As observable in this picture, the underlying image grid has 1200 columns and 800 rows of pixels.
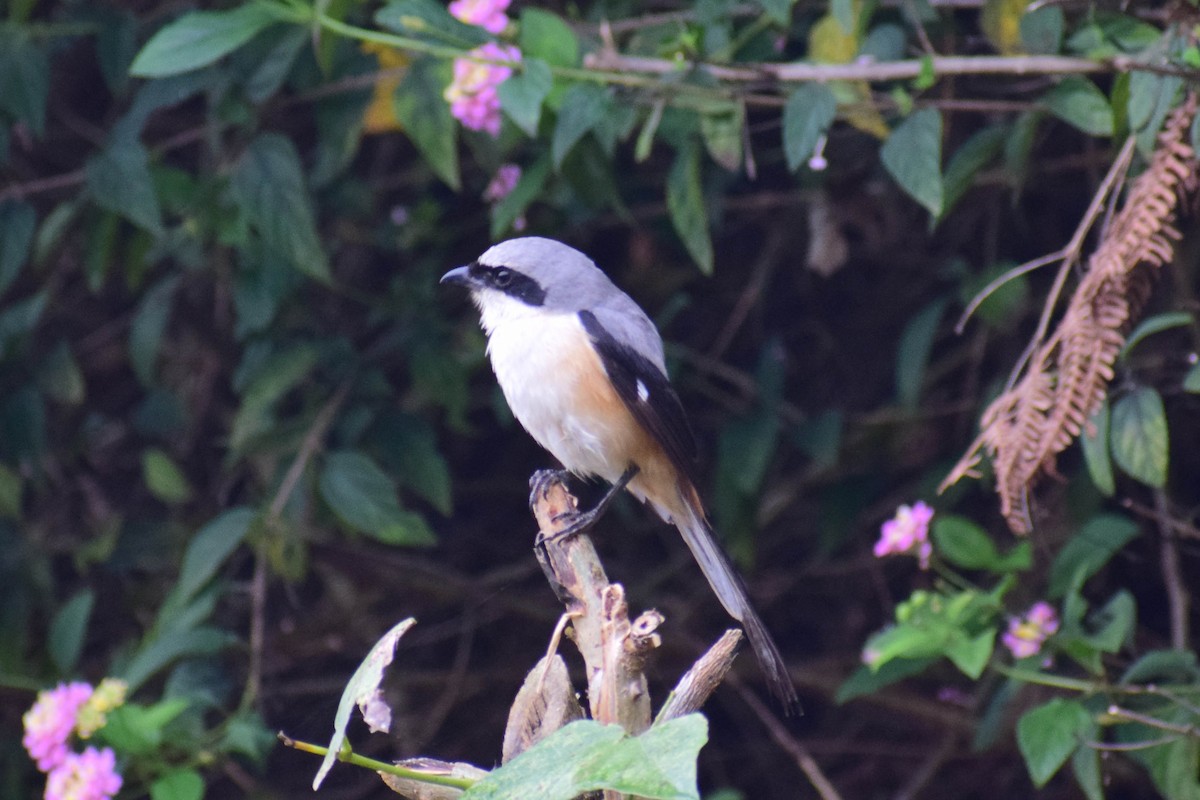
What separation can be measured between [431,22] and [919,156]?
121cm

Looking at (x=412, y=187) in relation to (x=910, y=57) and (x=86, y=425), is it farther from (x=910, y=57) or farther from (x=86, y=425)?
(x=910, y=57)

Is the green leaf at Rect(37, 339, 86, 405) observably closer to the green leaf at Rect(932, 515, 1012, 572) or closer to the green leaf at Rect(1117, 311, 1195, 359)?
the green leaf at Rect(932, 515, 1012, 572)

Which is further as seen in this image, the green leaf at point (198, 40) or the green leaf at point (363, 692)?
the green leaf at point (198, 40)

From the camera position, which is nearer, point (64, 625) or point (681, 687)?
point (681, 687)

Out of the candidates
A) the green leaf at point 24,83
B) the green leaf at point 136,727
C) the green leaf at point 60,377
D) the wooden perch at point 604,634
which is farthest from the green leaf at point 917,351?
the green leaf at point 60,377

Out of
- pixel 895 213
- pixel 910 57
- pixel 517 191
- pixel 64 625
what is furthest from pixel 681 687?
pixel 895 213

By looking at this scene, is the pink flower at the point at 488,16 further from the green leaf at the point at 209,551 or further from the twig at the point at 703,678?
the twig at the point at 703,678

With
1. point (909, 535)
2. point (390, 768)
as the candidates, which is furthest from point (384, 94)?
point (390, 768)

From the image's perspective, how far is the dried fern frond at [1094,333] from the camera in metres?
2.95

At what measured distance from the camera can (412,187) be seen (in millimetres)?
5164

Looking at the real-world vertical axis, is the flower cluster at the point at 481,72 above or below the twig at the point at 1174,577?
above

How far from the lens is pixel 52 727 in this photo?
3363mm

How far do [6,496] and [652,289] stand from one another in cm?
236

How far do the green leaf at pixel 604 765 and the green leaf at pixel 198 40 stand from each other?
2.18m
